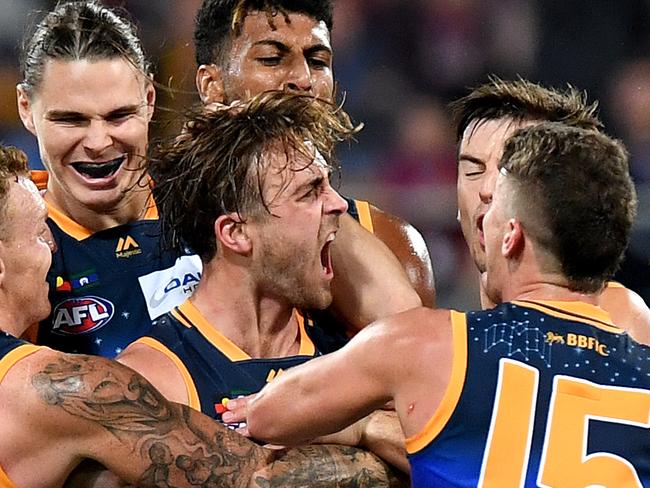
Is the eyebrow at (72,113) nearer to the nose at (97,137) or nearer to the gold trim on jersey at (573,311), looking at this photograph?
the nose at (97,137)

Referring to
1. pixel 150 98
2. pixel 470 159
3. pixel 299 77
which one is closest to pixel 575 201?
pixel 470 159

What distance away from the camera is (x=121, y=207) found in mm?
3566

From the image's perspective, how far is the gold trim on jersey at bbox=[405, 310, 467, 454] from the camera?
2197 millimetres

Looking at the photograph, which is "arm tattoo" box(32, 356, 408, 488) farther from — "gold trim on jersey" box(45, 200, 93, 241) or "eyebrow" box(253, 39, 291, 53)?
"eyebrow" box(253, 39, 291, 53)

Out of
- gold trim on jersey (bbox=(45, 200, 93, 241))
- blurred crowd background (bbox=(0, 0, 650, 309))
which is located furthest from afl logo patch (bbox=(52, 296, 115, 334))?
blurred crowd background (bbox=(0, 0, 650, 309))

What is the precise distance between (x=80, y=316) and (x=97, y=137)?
0.55 metres

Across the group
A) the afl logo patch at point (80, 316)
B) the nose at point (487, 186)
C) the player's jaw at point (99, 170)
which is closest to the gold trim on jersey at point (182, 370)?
the afl logo patch at point (80, 316)

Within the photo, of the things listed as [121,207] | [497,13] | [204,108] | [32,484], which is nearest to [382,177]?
[497,13]

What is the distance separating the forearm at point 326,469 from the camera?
2.53m

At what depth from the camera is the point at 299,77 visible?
12.2 feet

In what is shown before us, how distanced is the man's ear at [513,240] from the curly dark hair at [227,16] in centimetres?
168

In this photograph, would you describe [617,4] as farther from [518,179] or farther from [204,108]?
[518,179]

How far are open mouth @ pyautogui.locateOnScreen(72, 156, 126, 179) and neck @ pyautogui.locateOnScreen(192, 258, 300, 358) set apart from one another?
2.22 ft

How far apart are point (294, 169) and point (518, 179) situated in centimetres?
70
